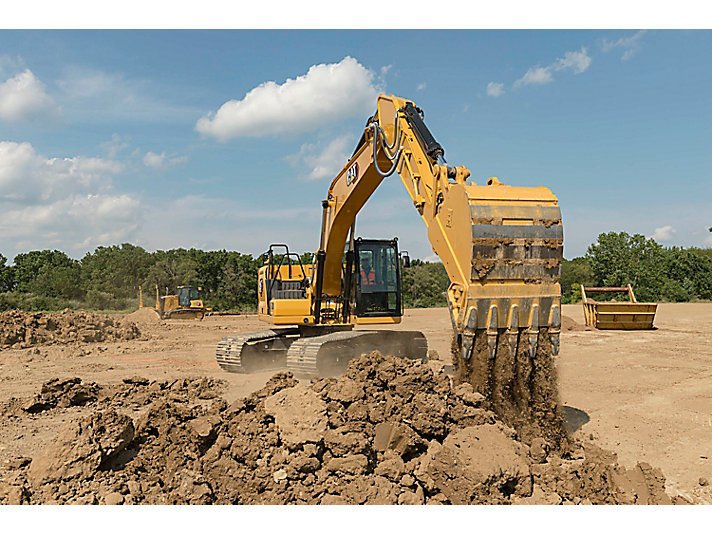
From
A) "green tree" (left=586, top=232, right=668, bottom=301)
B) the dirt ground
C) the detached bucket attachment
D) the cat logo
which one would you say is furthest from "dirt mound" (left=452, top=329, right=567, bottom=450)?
"green tree" (left=586, top=232, right=668, bottom=301)

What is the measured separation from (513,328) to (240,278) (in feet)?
149

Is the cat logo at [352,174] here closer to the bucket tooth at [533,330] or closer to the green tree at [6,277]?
the bucket tooth at [533,330]

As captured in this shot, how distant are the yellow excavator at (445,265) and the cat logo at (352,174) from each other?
21mm

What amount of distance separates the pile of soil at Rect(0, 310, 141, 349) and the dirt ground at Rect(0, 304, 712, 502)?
1.59 ft

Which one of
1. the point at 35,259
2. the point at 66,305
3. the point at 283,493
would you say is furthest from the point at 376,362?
the point at 35,259

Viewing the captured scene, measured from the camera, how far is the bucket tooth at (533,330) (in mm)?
4965

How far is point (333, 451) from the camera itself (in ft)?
13.8

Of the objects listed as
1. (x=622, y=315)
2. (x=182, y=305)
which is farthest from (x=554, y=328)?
(x=182, y=305)

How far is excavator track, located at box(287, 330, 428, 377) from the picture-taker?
880cm

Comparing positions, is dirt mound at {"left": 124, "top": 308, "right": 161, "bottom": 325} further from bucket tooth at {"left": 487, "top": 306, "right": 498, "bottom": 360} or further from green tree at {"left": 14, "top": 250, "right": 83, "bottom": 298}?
green tree at {"left": 14, "top": 250, "right": 83, "bottom": 298}

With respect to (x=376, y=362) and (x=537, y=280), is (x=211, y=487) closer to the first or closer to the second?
(x=376, y=362)

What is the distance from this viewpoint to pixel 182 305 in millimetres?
30594

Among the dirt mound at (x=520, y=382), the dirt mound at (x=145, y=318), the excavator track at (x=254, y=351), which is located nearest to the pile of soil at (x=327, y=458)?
the dirt mound at (x=520, y=382)

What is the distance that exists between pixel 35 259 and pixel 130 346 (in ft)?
202
